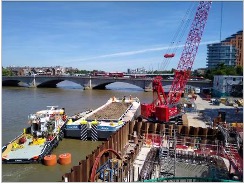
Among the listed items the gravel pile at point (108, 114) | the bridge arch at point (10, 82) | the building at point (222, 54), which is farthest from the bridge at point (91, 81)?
the building at point (222, 54)

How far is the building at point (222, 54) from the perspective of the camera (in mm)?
140875

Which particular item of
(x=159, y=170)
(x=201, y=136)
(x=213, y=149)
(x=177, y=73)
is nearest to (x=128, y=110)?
(x=177, y=73)

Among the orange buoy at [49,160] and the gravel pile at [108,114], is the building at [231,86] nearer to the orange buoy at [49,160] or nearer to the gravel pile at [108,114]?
the gravel pile at [108,114]

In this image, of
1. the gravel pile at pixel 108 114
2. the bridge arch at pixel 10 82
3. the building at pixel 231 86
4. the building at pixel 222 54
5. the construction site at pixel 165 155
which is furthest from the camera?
the building at pixel 222 54

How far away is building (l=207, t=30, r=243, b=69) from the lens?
14012cm

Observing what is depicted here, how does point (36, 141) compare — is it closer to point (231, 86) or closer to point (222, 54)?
point (231, 86)

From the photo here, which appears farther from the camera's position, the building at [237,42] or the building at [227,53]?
the building at [227,53]

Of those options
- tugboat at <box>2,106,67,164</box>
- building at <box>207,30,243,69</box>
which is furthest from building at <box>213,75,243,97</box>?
building at <box>207,30,243,69</box>

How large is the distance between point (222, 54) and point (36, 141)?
138 metres

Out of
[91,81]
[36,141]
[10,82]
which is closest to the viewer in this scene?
[36,141]

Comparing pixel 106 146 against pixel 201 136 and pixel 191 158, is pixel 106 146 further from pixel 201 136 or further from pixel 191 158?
pixel 201 136

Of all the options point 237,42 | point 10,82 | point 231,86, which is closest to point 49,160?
point 231,86

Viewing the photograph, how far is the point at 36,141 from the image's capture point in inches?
714

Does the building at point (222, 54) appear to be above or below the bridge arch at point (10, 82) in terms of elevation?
above
